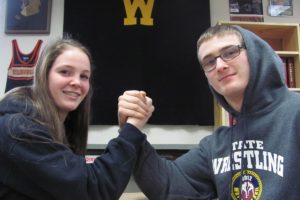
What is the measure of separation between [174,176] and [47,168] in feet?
1.44

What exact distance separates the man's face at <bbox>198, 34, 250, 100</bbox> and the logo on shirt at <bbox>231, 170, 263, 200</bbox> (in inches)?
10.3

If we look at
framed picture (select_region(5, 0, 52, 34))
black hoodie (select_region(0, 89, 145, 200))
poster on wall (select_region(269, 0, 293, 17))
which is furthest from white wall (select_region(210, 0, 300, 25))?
black hoodie (select_region(0, 89, 145, 200))

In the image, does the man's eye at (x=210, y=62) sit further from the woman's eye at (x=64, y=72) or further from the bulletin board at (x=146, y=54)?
the bulletin board at (x=146, y=54)

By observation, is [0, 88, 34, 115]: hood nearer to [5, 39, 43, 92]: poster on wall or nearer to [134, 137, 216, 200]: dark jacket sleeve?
[134, 137, 216, 200]: dark jacket sleeve

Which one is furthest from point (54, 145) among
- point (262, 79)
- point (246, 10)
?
point (246, 10)

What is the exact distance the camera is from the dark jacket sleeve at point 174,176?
1069 mm

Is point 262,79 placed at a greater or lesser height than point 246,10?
lesser

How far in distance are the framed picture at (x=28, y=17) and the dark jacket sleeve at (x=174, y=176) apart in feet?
5.52

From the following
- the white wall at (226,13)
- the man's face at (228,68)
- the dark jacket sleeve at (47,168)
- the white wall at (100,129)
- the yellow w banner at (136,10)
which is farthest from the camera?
the white wall at (226,13)

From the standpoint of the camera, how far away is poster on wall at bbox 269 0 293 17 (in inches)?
103

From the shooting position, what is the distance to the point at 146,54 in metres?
2.39

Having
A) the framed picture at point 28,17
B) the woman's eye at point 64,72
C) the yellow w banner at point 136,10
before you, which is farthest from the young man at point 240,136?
the framed picture at point 28,17

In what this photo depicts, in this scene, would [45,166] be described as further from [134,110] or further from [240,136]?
[240,136]

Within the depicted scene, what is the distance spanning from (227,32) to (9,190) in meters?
0.86
